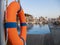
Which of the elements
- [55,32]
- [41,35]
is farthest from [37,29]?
[55,32]

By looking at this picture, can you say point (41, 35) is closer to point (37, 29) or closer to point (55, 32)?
point (37, 29)

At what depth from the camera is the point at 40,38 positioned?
3.43 meters

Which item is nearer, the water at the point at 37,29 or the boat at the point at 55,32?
the water at the point at 37,29

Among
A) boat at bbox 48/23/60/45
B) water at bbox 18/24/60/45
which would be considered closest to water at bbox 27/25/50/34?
water at bbox 18/24/60/45

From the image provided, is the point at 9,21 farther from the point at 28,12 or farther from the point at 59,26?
the point at 59,26

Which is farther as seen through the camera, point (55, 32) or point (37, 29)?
point (55, 32)

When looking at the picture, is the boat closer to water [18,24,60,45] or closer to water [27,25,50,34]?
A: water [18,24,60,45]

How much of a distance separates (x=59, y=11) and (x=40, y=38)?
559 mm

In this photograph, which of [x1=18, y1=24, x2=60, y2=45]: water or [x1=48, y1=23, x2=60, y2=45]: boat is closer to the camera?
[x1=18, y1=24, x2=60, y2=45]: water

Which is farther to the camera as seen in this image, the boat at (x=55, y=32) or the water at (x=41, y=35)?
the boat at (x=55, y=32)

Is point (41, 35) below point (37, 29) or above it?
below

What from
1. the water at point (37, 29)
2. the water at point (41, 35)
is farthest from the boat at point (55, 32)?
the water at point (37, 29)

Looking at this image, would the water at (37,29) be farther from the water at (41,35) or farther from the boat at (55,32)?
the boat at (55,32)

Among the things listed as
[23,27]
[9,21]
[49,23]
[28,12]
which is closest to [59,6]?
[49,23]
